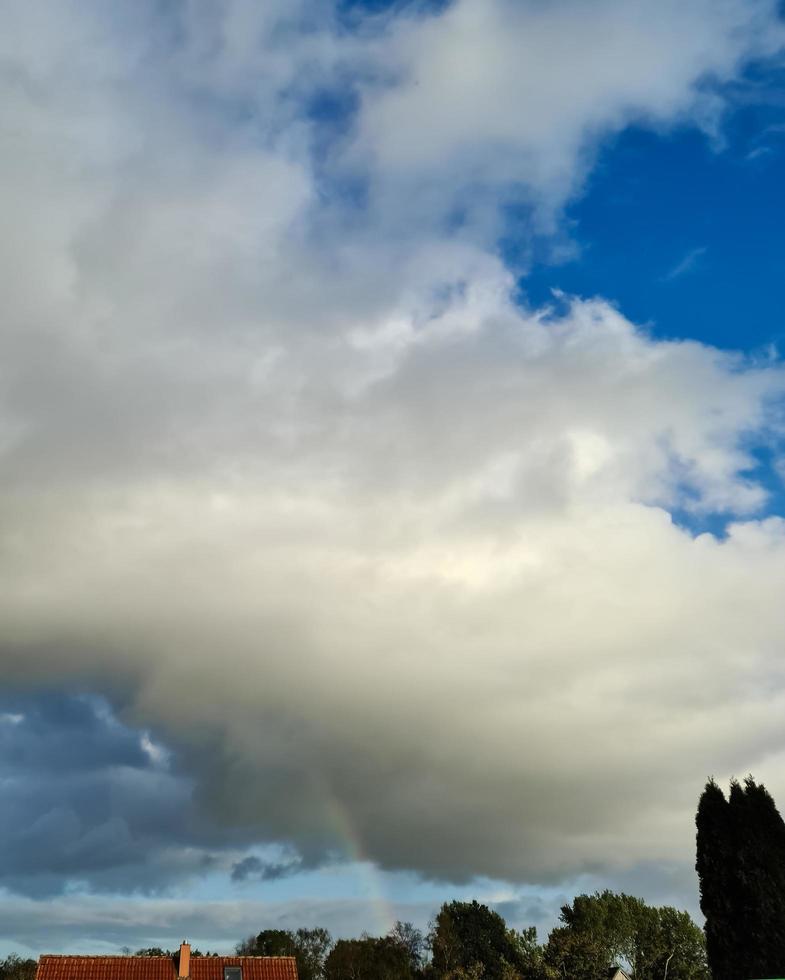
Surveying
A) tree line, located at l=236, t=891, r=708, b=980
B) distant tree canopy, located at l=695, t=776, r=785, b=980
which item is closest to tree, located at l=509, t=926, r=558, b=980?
tree line, located at l=236, t=891, r=708, b=980

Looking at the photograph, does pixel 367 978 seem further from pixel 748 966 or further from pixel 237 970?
pixel 748 966

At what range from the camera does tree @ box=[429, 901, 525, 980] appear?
121188mm

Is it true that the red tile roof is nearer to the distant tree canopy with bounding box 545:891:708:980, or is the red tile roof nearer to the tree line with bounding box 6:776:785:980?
the tree line with bounding box 6:776:785:980

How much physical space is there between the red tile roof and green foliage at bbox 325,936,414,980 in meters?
47.3

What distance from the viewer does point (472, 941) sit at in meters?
128

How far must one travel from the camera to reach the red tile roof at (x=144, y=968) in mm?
74812

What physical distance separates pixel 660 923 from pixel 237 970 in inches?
2348

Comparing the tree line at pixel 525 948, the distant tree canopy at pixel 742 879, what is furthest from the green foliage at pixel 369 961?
the distant tree canopy at pixel 742 879

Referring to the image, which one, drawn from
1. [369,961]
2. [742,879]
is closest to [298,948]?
[369,961]

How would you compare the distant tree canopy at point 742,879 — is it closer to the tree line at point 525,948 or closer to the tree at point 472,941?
the tree line at point 525,948

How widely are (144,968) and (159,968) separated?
1.17 metres

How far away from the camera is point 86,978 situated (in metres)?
74.5

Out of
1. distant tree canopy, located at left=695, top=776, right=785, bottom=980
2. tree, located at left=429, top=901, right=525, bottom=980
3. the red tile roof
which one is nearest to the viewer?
distant tree canopy, located at left=695, top=776, right=785, bottom=980

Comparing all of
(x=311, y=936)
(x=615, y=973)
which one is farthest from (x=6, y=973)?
(x=615, y=973)
